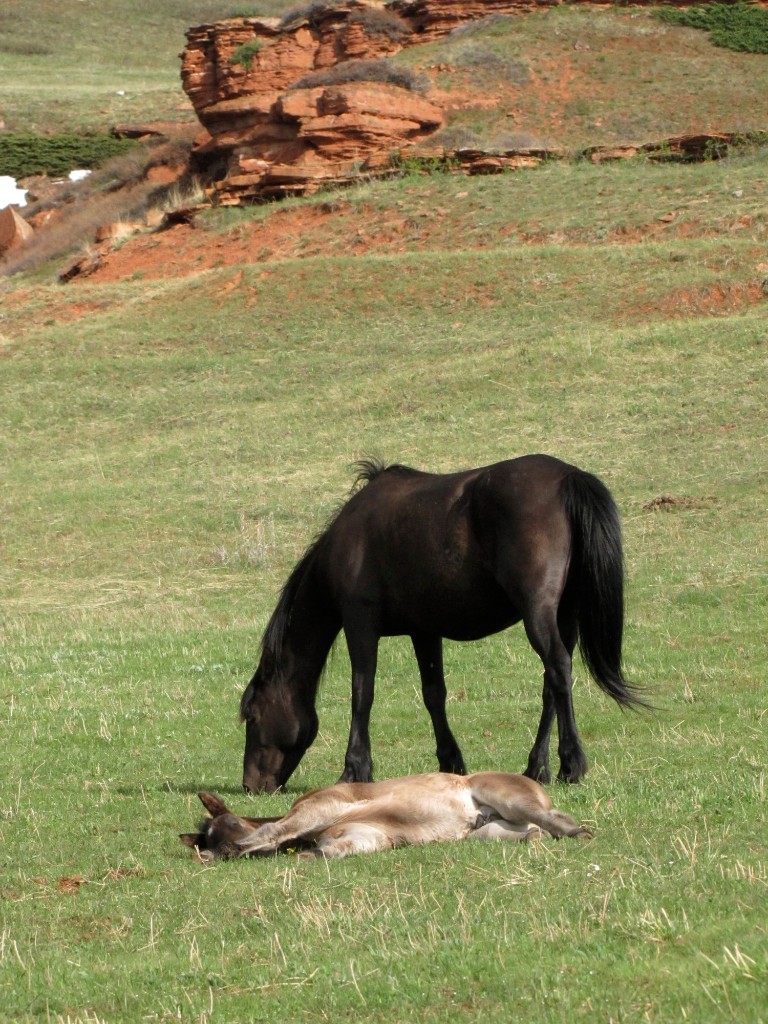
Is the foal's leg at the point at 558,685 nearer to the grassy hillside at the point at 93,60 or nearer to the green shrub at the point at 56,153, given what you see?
the green shrub at the point at 56,153

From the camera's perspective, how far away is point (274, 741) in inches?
377

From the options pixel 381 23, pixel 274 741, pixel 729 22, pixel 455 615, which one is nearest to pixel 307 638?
pixel 274 741

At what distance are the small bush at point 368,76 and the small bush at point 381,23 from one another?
4684mm

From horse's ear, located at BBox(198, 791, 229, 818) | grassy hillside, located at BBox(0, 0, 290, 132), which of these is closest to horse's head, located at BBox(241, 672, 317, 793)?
horse's ear, located at BBox(198, 791, 229, 818)

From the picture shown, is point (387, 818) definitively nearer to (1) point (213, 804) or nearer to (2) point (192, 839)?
(1) point (213, 804)

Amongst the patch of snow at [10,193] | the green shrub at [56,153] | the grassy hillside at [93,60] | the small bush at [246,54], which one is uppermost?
the small bush at [246,54]

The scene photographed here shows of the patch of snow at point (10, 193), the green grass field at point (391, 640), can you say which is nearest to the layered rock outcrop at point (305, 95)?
the green grass field at point (391, 640)

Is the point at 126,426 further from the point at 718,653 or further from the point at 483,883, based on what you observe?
the point at 483,883

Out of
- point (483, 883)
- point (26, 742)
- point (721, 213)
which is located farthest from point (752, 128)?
point (483, 883)

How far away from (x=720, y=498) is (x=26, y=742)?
11.5 metres

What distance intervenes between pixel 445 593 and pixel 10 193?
60050 millimetres

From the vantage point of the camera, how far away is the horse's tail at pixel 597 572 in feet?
27.9

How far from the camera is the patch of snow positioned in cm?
6312

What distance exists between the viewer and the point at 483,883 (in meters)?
6.18
